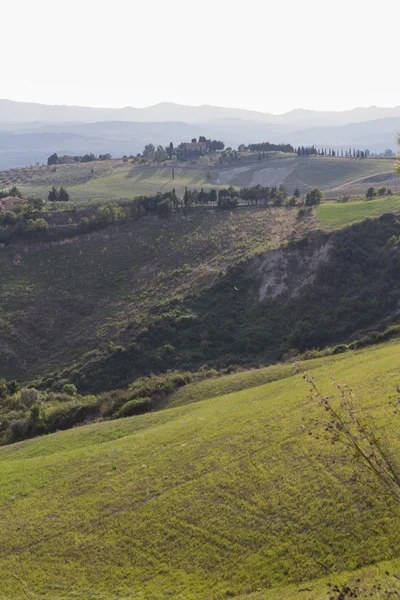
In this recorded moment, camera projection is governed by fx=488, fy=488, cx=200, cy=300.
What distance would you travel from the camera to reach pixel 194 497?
1662 cm

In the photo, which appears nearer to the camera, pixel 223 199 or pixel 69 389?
pixel 69 389

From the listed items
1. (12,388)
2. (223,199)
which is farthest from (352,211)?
(12,388)

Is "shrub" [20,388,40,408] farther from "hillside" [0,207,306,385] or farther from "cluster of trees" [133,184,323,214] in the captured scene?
"cluster of trees" [133,184,323,214]

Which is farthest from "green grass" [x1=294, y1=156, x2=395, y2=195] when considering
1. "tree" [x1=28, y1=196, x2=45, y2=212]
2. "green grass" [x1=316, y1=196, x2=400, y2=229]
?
"tree" [x1=28, y1=196, x2=45, y2=212]

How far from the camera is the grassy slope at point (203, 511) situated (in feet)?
42.2

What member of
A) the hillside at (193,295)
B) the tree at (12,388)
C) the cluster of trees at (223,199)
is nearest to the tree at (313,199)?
the cluster of trees at (223,199)

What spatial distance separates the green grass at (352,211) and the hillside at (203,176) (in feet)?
224

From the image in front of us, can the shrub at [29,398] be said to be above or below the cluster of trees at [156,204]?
below

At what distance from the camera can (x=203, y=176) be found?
168 m

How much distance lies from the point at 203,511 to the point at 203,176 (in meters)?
160

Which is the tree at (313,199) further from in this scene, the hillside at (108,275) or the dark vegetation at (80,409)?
the dark vegetation at (80,409)

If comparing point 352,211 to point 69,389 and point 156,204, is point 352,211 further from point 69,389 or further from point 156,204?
point 69,389

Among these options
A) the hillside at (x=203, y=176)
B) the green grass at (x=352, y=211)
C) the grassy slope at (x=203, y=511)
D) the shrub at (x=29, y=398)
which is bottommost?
the shrub at (x=29, y=398)

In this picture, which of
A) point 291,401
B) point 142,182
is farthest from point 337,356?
point 142,182
